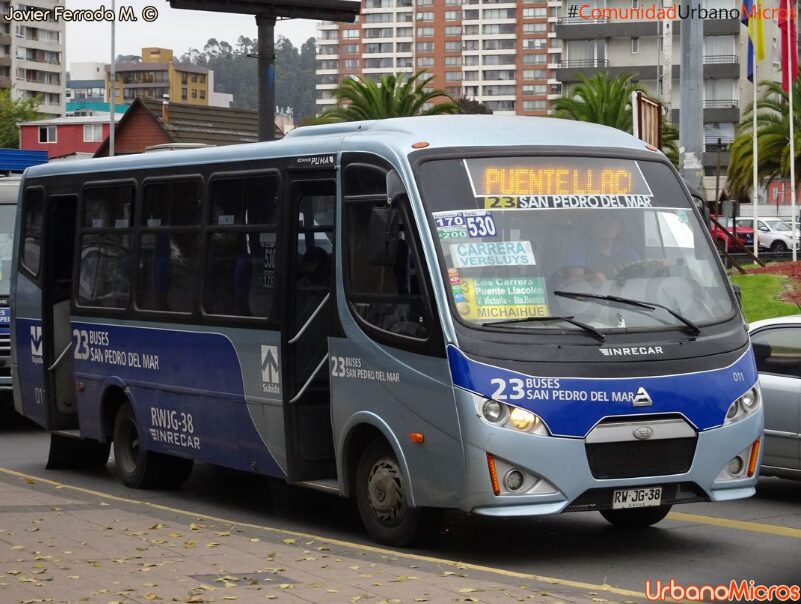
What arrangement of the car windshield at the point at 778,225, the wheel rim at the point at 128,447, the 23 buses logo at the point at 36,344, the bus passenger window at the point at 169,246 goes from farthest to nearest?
the car windshield at the point at 778,225, the 23 buses logo at the point at 36,344, the wheel rim at the point at 128,447, the bus passenger window at the point at 169,246

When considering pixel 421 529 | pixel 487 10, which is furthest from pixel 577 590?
pixel 487 10

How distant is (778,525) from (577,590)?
3.12 meters

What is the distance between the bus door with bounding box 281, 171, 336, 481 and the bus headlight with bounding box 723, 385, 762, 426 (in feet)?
9.24

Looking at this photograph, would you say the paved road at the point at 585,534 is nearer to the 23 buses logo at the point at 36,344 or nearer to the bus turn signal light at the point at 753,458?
the bus turn signal light at the point at 753,458

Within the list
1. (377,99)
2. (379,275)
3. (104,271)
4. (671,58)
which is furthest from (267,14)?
(671,58)

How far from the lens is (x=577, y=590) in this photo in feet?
27.7

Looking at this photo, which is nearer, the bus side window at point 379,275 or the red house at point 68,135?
A: the bus side window at point 379,275

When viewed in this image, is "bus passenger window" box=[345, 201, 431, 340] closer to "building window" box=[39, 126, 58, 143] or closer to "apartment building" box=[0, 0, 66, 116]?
"building window" box=[39, 126, 58, 143]

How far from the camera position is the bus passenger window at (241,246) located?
1149 centimetres

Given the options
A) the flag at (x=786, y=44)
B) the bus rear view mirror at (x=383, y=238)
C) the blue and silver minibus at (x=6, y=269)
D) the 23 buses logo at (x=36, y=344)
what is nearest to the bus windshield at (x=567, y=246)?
the bus rear view mirror at (x=383, y=238)

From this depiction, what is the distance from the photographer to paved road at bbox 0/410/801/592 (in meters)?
9.26

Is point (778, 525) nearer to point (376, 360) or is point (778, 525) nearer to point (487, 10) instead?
point (376, 360)

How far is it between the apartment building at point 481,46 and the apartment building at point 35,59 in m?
37.2

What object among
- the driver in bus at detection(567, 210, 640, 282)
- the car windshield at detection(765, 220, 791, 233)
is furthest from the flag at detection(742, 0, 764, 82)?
the driver in bus at detection(567, 210, 640, 282)
